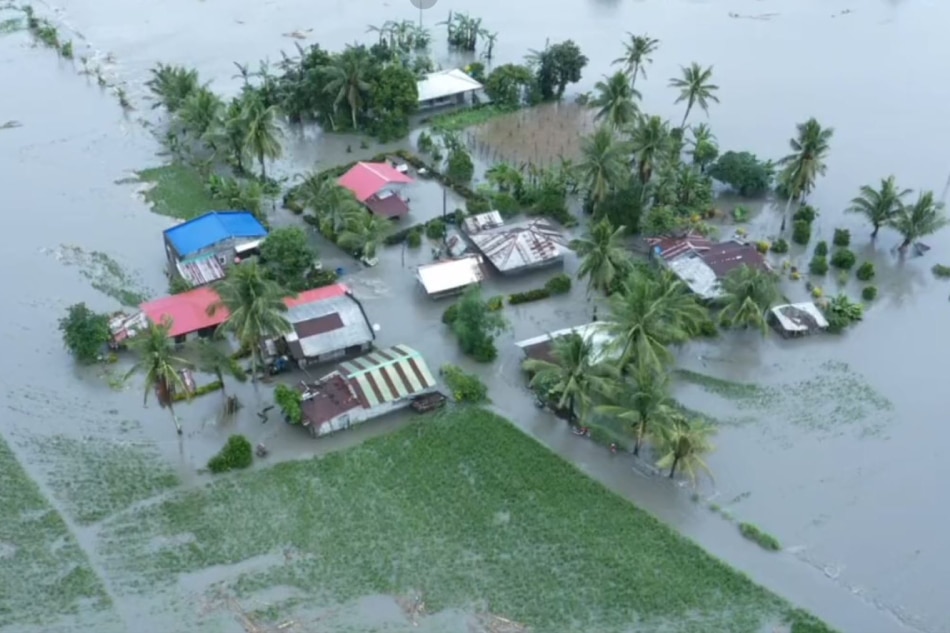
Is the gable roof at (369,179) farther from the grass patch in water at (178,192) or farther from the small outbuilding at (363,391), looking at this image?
the small outbuilding at (363,391)

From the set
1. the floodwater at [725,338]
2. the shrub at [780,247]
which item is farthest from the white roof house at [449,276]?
the shrub at [780,247]

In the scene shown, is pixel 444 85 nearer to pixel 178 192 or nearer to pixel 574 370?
pixel 178 192

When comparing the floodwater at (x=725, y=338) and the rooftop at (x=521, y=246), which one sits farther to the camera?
the rooftop at (x=521, y=246)

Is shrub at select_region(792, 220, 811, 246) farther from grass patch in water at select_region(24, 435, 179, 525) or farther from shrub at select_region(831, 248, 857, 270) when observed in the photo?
grass patch in water at select_region(24, 435, 179, 525)

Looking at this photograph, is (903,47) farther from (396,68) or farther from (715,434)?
(715,434)

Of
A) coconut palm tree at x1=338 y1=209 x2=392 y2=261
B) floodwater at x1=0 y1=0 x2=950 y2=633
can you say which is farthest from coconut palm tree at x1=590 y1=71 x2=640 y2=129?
coconut palm tree at x1=338 y1=209 x2=392 y2=261

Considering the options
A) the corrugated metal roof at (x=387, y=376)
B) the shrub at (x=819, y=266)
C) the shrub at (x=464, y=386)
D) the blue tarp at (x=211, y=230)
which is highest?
the blue tarp at (x=211, y=230)
